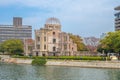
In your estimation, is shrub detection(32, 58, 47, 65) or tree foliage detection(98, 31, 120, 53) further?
shrub detection(32, 58, 47, 65)

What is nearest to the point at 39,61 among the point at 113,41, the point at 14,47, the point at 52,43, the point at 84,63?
the point at 84,63

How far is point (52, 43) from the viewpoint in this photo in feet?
483

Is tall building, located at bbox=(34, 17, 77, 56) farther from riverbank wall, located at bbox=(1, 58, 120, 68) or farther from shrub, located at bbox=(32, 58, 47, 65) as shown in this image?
shrub, located at bbox=(32, 58, 47, 65)

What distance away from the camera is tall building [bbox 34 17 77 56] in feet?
479

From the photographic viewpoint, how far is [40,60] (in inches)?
4488

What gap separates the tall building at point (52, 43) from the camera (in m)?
146

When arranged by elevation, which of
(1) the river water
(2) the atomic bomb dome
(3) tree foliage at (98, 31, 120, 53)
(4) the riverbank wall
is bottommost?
(1) the river water

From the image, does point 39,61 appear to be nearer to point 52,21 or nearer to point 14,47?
point 52,21

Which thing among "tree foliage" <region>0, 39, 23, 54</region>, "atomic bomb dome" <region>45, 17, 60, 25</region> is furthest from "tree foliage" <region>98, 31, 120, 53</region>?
"tree foliage" <region>0, 39, 23, 54</region>

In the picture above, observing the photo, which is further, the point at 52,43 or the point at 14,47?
the point at 14,47

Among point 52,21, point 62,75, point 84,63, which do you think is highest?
point 52,21

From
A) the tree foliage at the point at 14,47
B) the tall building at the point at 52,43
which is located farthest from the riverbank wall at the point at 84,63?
the tree foliage at the point at 14,47

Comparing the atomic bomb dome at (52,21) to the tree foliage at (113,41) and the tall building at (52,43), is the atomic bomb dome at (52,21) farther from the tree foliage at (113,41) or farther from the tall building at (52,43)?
the tree foliage at (113,41)

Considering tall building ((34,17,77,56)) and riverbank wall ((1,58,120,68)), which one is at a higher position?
tall building ((34,17,77,56))
